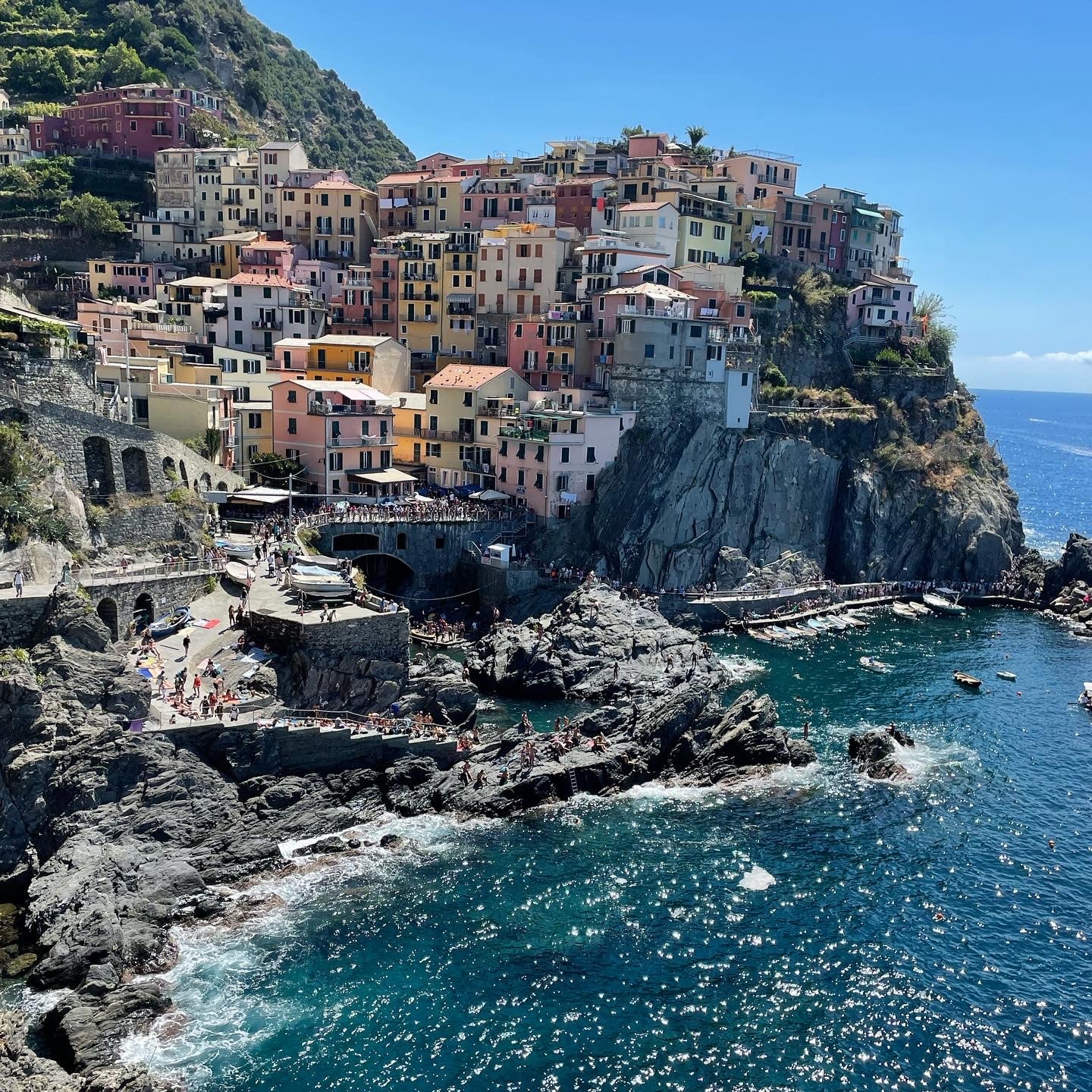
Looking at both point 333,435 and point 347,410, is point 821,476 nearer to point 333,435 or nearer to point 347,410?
point 347,410

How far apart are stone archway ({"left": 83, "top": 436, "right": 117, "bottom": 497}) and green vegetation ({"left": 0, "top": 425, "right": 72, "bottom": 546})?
447 cm

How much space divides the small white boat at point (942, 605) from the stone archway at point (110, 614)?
5859cm

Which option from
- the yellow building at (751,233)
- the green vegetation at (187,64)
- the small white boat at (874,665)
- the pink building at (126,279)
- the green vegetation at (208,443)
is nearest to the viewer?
the green vegetation at (208,443)

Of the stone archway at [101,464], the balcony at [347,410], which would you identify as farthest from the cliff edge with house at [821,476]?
the stone archway at [101,464]

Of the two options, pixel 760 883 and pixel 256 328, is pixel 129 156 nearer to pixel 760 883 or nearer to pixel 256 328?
pixel 256 328

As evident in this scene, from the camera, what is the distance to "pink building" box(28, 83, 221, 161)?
118375 mm

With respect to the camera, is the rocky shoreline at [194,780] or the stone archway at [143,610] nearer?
the rocky shoreline at [194,780]

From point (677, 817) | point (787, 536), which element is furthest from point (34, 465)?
point (787, 536)

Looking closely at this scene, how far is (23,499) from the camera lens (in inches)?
1954

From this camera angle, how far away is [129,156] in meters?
118

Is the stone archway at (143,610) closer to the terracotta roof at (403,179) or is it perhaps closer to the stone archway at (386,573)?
the stone archway at (386,573)

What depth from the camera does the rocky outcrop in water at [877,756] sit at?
171 ft

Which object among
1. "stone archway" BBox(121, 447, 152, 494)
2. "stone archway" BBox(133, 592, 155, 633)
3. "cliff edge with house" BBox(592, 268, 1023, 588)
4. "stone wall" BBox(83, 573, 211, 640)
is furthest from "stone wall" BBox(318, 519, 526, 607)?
"stone archway" BBox(133, 592, 155, 633)

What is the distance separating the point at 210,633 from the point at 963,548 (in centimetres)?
6160
